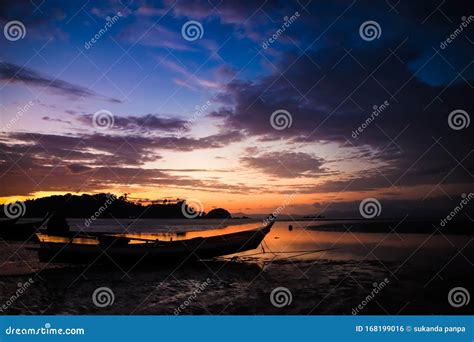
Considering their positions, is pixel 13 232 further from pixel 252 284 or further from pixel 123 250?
pixel 252 284

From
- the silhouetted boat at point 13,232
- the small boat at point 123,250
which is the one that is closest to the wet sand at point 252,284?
the small boat at point 123,250

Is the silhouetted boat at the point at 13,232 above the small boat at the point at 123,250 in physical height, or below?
above

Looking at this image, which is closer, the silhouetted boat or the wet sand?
the wet sand

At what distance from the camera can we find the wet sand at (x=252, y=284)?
10.0m

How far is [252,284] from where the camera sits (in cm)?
1302

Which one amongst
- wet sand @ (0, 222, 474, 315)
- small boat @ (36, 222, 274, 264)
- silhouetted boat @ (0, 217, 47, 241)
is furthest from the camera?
silhouetted boat @ (0, 217, 47, 241)

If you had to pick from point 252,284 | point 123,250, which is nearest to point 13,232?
point 123,250

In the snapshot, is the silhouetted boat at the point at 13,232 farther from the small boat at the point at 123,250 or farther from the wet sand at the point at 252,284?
the small boat at the point at 123,250

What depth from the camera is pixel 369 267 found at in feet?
52.7

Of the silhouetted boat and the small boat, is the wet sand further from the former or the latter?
the silhouetted boat

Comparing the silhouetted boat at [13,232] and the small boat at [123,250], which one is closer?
the small boat at [123,250]

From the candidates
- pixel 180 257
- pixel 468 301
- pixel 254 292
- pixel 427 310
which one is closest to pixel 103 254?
pixel 180 257

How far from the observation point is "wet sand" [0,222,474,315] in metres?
10.0

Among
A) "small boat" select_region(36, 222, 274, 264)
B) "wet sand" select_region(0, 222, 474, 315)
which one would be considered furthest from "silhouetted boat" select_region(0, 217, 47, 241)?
"small boat" select_region(36, 222, 274, 264)
